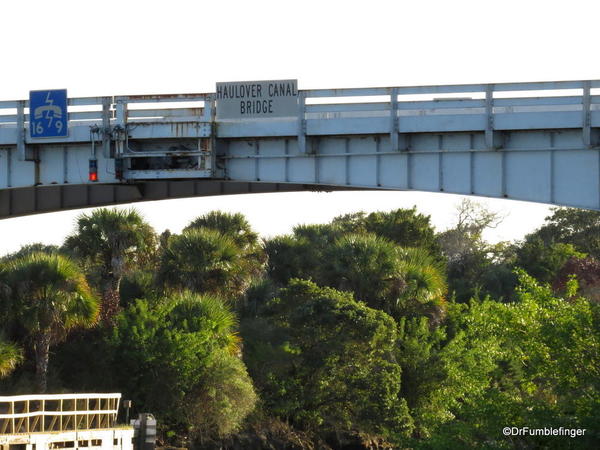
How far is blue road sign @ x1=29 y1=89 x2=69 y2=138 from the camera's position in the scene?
33594 mm

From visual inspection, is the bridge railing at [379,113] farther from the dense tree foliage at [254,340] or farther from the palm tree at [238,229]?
the palm tree at [238,229]

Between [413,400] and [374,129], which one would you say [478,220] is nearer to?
[413,400]

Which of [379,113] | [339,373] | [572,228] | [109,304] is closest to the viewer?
[379,113]

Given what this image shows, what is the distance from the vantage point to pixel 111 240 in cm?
4966

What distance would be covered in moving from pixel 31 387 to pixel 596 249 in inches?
2285

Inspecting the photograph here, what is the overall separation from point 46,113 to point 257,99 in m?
5.73

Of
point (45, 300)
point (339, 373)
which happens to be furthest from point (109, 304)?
point (339, 373)

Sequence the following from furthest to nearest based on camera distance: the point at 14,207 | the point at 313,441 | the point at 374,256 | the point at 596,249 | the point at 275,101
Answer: the point at 596,249, the point at 374,256, the point at 313,441, the point at 14,207, the point at 275,101

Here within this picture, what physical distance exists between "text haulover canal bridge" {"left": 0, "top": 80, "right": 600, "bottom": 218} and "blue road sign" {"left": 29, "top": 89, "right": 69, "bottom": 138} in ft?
0.08

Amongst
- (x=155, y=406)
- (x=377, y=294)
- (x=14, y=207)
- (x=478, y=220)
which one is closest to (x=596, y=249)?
(x=478, y=220)

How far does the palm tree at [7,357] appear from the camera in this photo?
41062 millimetres

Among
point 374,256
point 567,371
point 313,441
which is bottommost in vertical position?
point 313,441

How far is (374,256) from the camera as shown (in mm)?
52094

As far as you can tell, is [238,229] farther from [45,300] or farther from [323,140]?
[323,140]
